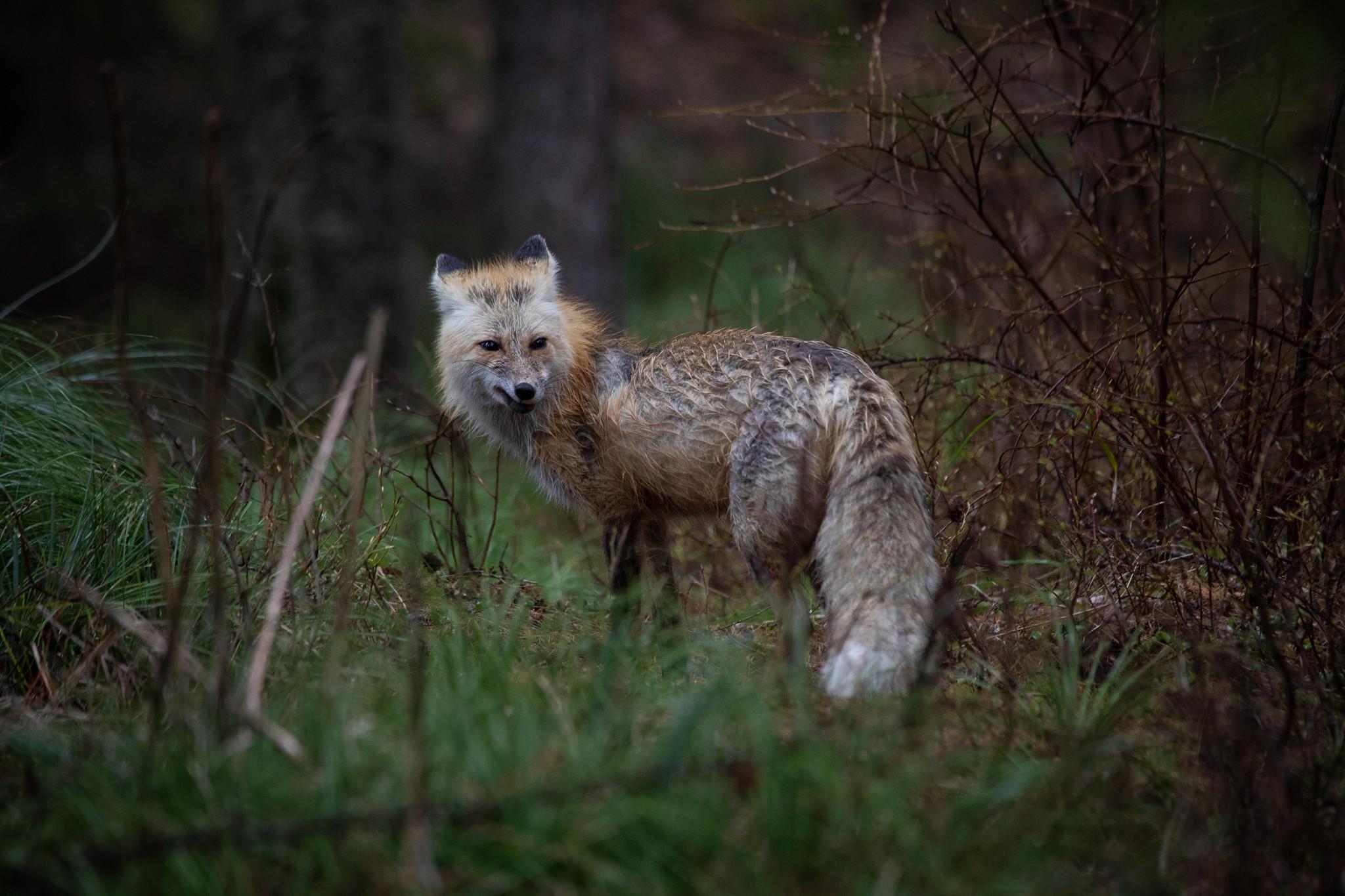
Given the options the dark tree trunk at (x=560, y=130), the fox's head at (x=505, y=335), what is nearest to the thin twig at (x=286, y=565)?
the fox's head at (x=505, y=335)

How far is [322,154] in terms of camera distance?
9.75 metres

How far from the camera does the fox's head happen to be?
16.8 ft

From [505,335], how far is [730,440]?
1446 mm

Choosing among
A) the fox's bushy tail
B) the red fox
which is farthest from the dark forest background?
the fox's bushy tail

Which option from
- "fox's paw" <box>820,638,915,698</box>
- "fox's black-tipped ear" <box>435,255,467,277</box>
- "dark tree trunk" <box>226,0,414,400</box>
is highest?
"dark tree trunk" <box>226,0,414,400</box>

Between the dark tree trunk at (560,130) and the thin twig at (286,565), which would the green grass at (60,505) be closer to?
the thin twig at (286,565)

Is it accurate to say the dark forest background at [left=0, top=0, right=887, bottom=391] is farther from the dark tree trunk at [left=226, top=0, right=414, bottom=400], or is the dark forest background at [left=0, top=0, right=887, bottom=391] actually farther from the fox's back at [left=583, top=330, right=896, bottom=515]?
the fox's back at [left=583, top=330, right=896, bottom=515]

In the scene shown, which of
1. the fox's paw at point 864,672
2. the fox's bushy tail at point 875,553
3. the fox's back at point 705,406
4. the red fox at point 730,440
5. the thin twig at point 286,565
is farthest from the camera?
the fox's back at point 705,406

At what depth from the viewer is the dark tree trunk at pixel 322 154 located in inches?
373

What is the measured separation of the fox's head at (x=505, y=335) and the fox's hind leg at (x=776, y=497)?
1224mm

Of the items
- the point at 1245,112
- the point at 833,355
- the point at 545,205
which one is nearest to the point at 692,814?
the point at 833,355

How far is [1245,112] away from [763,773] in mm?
4279

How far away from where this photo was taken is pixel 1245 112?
4926mm

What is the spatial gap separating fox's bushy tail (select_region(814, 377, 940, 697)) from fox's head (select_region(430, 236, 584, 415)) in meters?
1.67
